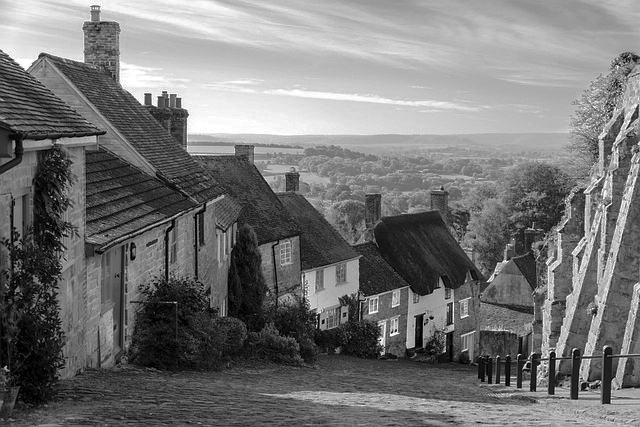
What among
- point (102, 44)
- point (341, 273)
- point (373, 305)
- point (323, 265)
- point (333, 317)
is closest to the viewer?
point (102, 44)

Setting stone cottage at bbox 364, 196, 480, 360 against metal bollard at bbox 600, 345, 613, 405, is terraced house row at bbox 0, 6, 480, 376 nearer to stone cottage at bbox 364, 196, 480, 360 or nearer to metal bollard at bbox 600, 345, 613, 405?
stone cottage at bbox 364, 196, 480, 360

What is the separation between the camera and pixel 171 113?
27.7 meters

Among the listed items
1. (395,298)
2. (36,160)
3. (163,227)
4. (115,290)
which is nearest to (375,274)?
(395,298)

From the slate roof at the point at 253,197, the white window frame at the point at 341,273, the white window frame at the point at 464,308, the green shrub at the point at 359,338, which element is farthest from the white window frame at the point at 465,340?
the slate roof at the point at 253,197

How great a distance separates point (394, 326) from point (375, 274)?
2.76 m

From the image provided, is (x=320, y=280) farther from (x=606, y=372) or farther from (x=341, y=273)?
(x=606, y=372)

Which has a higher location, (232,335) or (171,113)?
(171,113)

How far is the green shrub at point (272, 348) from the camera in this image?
20.9 meters

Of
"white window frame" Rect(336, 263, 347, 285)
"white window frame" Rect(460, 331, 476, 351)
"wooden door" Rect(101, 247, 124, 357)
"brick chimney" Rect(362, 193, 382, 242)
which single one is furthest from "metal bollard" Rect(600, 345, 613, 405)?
"white window frame" Rect(460, 331, 476, 351)

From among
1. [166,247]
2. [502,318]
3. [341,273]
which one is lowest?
[502,318]

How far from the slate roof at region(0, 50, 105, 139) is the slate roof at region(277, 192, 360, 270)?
71.1 feet

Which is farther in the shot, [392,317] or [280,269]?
[392,317]

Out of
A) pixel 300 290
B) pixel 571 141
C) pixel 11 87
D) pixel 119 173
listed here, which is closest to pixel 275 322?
pixel 300 290

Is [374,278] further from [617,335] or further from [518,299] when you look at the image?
[617,335]
